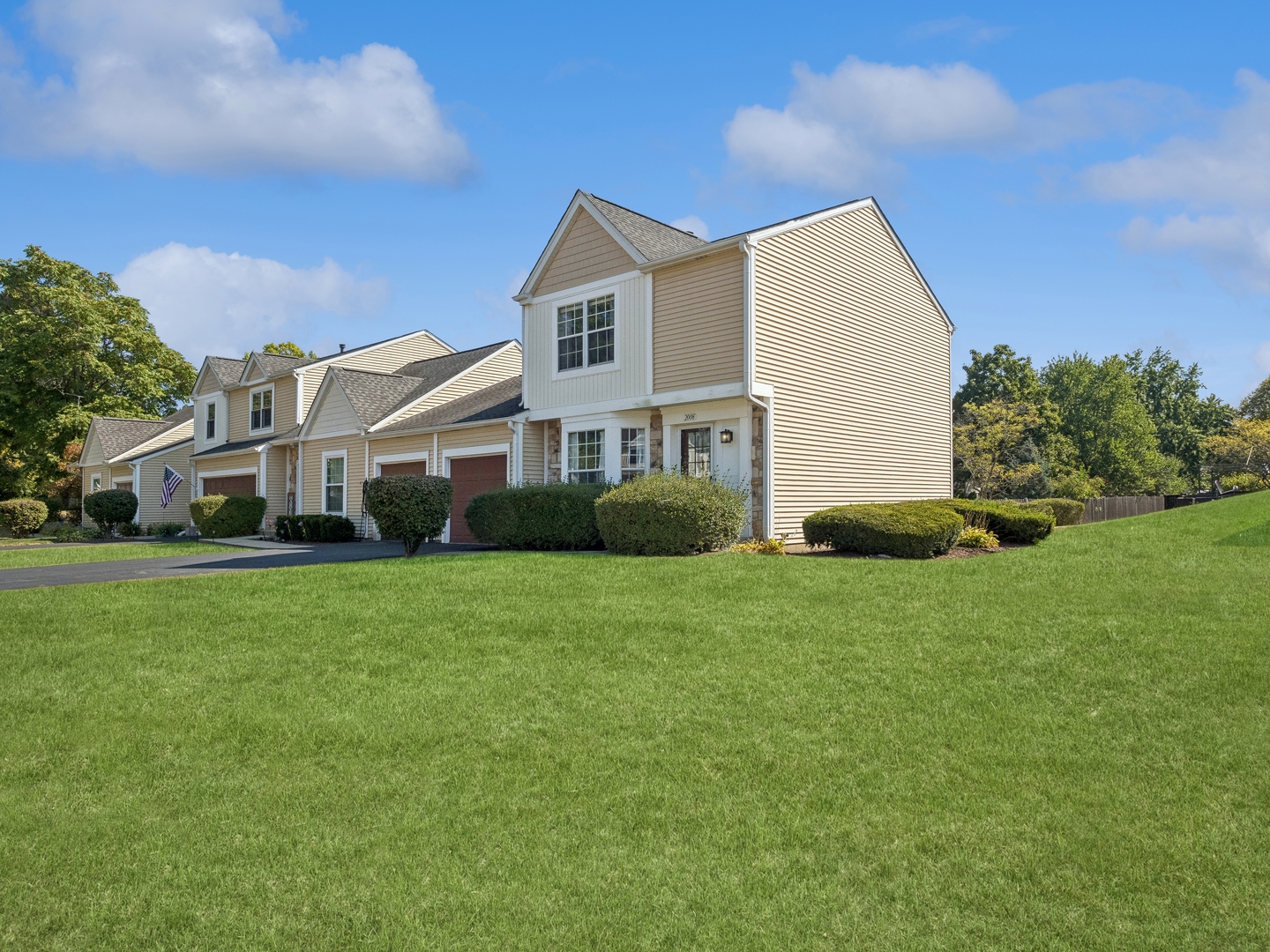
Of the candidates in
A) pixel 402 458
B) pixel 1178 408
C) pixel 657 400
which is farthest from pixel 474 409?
pixel 1178 408

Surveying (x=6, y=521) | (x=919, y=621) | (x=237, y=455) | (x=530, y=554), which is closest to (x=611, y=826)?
(x=919, y=621)

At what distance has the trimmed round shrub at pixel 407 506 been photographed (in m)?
14.0

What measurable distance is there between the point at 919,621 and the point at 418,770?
5.04 meters

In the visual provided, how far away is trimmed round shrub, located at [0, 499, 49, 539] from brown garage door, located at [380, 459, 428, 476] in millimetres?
18910

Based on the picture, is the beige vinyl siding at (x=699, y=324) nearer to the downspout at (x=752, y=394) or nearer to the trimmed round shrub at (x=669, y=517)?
the downspout at (x=752, y=394)

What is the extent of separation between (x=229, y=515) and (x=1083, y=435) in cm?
4815

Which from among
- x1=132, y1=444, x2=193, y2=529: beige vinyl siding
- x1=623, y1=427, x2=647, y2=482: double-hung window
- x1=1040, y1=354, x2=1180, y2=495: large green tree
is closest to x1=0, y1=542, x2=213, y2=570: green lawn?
x1=623, y1=427, x2=647, y2=482: double-hung window

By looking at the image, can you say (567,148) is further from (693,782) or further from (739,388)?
(693,782)

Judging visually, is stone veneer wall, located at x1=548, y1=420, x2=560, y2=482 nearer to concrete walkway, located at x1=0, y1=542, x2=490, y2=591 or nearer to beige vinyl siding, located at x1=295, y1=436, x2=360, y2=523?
concrete walkway, located at x1=0, y1=542, x2=490, y2=591

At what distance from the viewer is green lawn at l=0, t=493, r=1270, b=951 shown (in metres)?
3.91

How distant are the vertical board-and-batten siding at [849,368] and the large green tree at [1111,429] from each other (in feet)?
117

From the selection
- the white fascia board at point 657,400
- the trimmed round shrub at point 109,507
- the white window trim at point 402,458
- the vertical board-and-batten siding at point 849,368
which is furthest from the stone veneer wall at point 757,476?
the trimmed round shrub at point 109,507

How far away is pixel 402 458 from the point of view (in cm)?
2203

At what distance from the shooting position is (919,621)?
8117 mm
